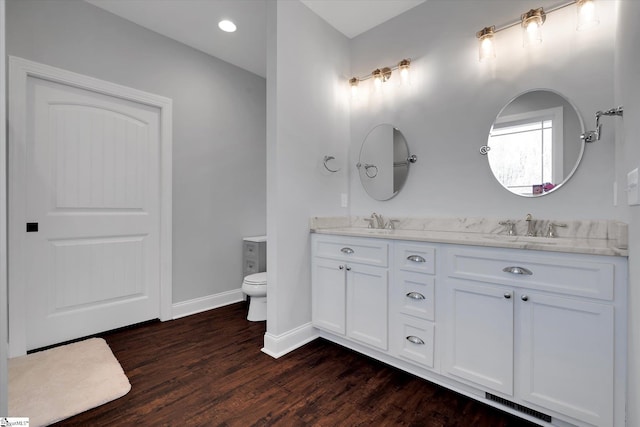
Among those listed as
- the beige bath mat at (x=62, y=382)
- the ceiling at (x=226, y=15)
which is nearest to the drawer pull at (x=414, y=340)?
the beige bath mat at (x=62, y=382)

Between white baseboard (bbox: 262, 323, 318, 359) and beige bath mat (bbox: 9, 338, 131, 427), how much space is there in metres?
0.89

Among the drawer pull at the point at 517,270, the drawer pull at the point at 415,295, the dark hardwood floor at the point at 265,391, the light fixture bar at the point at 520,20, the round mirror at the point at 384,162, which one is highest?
the light fixture bar at the point at 520,20

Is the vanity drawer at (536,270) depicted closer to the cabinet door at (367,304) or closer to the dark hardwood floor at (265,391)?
the cabinet door at (367,304)

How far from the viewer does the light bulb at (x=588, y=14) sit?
171 cm

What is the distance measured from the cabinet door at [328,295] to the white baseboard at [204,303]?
136 cm

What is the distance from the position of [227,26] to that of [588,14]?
268 centimetres

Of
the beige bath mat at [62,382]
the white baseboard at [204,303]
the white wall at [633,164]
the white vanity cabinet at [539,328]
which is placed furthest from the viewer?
the white baseboard at [204,303]

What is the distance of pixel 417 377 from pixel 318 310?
2.81 feet

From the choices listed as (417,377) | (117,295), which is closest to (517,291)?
(417,377)

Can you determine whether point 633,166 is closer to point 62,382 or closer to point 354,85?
point 354,85

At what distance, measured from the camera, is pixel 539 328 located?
144cm

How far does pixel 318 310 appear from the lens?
8.00 ft

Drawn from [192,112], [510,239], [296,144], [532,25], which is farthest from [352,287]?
[192,112]

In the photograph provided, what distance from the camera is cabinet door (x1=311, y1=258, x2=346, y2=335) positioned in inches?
89.6
